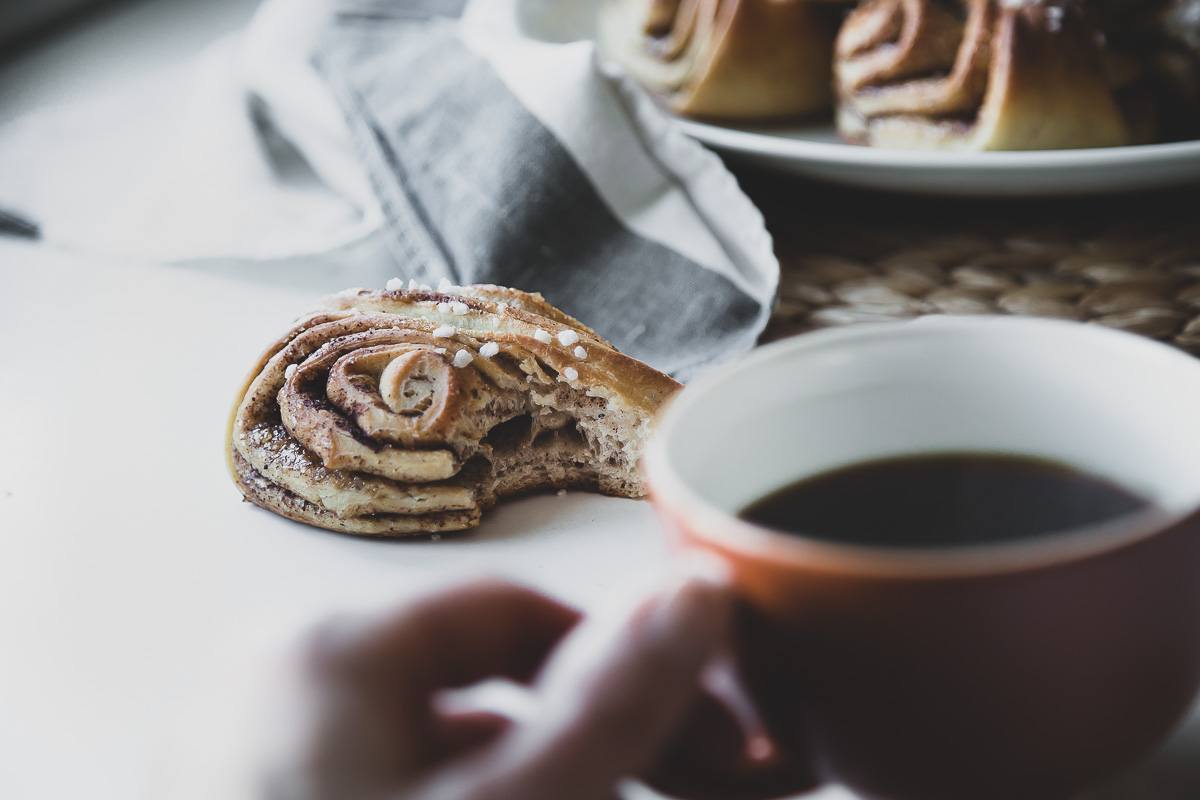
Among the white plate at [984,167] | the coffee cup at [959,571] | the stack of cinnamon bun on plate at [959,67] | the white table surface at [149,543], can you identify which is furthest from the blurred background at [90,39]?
the coffee cup at [959,571]

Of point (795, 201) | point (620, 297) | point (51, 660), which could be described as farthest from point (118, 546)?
point (795, 201)

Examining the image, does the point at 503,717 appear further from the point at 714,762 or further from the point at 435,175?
the point at 435,175

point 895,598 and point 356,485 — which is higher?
point 895,598

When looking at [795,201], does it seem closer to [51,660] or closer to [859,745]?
[51,660]

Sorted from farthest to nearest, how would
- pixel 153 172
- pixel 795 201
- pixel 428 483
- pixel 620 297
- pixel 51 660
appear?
pixel 153 172
pixel 795 201
pixel 620 297
pixel 428 483
pixel 51 660

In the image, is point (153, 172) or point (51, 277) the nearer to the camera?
point (51, 277)

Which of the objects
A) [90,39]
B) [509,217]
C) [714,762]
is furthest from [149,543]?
[90,39]
